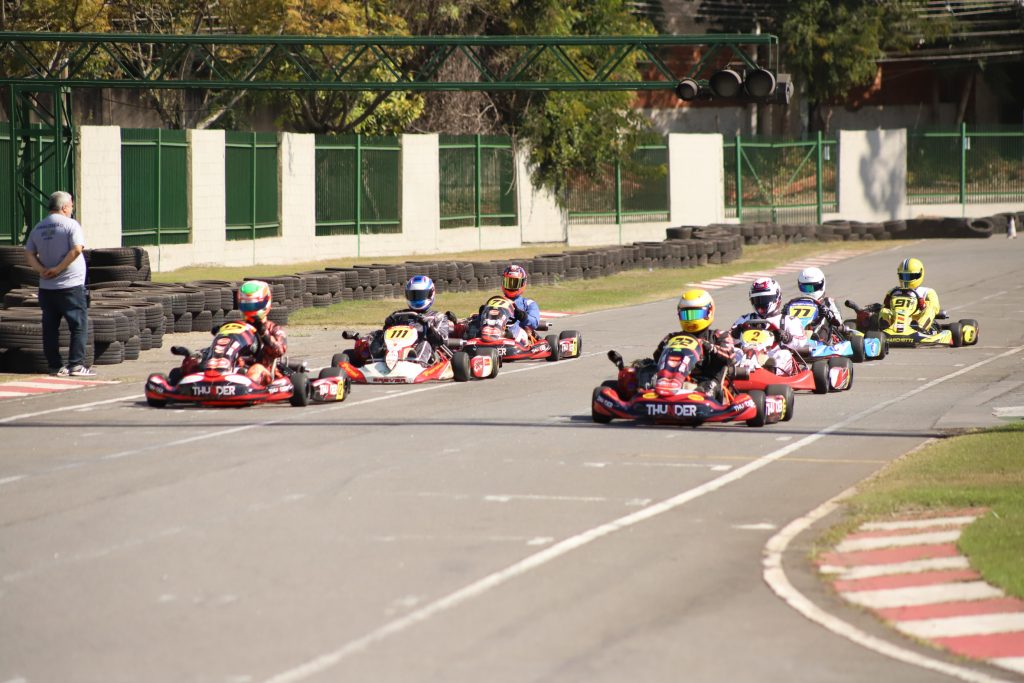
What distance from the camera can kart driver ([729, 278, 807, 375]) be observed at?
15.7 meters

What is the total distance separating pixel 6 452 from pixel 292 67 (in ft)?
102

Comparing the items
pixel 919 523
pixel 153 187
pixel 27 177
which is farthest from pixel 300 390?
pixel 153 187

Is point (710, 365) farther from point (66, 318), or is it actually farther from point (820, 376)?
point (66, 318)

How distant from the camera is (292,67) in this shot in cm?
4178

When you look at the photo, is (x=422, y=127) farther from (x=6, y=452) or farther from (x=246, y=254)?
(x=6, y=452)

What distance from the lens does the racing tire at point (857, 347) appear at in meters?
18.4

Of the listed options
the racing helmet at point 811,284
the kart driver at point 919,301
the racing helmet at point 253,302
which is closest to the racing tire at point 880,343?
the racing helmet at point 811,284

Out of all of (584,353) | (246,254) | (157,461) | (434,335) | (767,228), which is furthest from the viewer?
(767,228)

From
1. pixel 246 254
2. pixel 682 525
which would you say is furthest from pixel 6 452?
pixel 246 254

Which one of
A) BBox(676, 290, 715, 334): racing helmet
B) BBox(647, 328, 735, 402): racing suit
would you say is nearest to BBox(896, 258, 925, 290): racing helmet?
BBox(647, 328, 735, 402): racing suit

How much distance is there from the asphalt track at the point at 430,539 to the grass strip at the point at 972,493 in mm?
329

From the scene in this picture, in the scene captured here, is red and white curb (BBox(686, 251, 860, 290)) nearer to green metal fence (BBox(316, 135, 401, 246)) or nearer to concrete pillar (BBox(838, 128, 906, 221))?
green metal fence (BBox(316, 135, 401, 246))

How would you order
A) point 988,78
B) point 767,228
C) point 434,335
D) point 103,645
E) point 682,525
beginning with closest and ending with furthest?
1. point 103,645
2. point 682,525
3. point 434,335
4. point 767,228
5. point 988,78

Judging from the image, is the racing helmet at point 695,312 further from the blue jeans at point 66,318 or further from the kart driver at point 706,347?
the blue jeans at point 66,318
